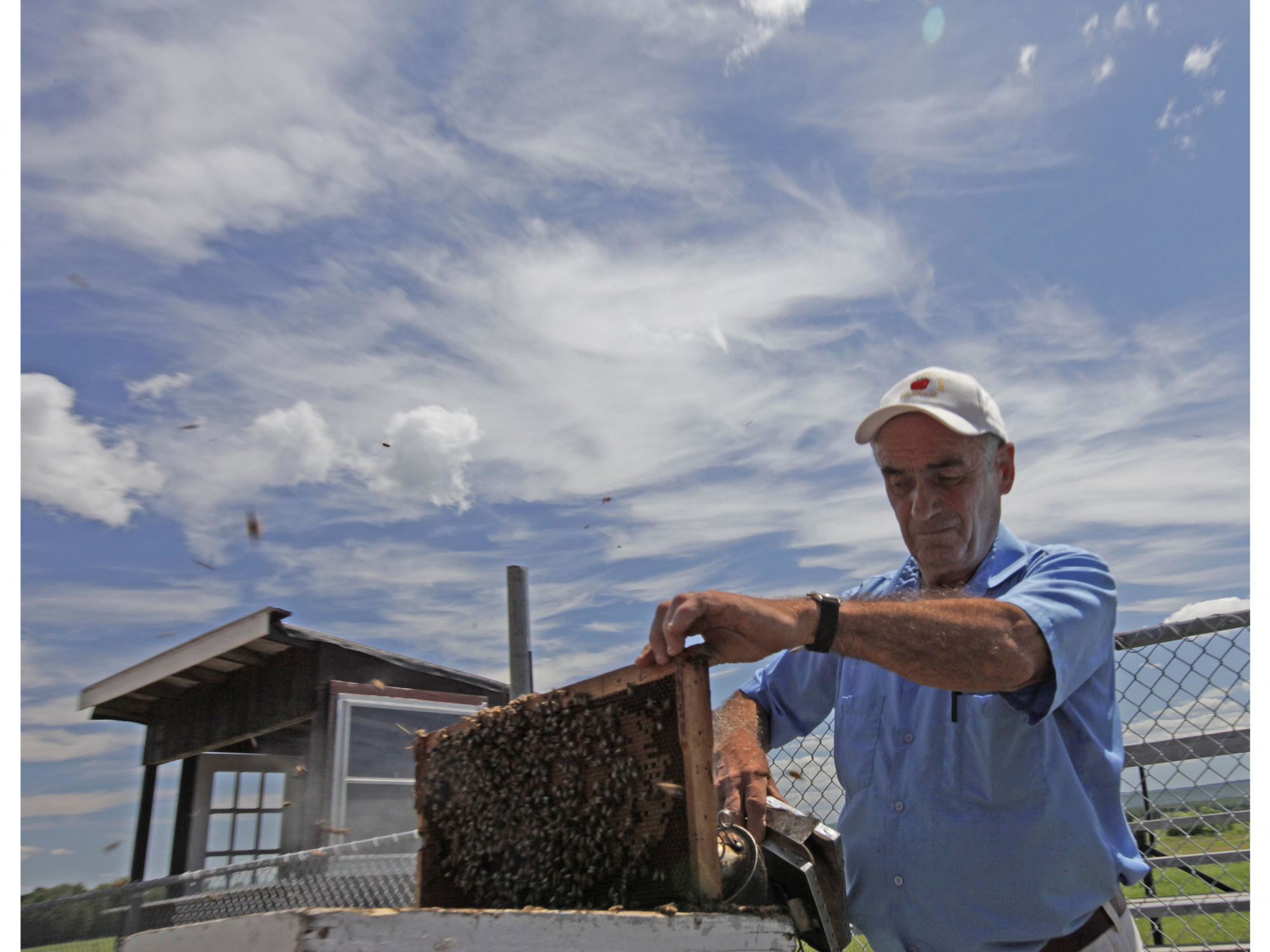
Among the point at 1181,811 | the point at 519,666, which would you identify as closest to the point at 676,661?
the point at 1181,811

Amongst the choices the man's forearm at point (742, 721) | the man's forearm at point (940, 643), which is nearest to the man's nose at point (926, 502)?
the man's forearm at point (940, 643)

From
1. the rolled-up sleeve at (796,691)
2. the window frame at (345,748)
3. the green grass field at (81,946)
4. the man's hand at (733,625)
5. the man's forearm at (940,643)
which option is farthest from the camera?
the window frame at (345,748)

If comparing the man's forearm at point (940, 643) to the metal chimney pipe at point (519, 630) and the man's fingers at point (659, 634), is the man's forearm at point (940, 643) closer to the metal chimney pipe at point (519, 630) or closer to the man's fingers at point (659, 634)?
the man's fingers at point (659, 634)

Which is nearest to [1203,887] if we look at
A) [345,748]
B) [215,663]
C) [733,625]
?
[733,625]

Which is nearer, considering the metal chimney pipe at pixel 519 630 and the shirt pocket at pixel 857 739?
the shirt pocket at pixel 857 739

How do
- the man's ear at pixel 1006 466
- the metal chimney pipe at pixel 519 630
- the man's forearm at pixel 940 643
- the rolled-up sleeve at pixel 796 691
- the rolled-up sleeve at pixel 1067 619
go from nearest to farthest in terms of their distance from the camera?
the man's forearm at pixel 940 643, the rolled-up sleeve at pixel 1067 619, the man's ear at pixel 1006 466, the rolled-up sleeve at pixel 796 691, the metal chimney pipe at pixel 519 630

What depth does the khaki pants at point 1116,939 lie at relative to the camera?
2416 millimetres

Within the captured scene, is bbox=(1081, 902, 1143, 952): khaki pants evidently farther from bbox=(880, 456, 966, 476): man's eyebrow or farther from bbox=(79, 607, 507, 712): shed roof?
bbox=(79, 607, 507, 712): shed roof

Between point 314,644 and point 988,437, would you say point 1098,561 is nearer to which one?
point 988,437

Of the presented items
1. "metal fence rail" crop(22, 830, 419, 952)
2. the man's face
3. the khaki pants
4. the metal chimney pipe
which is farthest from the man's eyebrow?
the metal chimney pipe

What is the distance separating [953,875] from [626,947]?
1.39 meters

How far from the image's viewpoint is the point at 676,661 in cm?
203

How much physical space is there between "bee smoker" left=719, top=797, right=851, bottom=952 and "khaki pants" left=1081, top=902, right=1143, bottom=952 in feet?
2.54

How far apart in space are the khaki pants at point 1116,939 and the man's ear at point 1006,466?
4.69 ft
